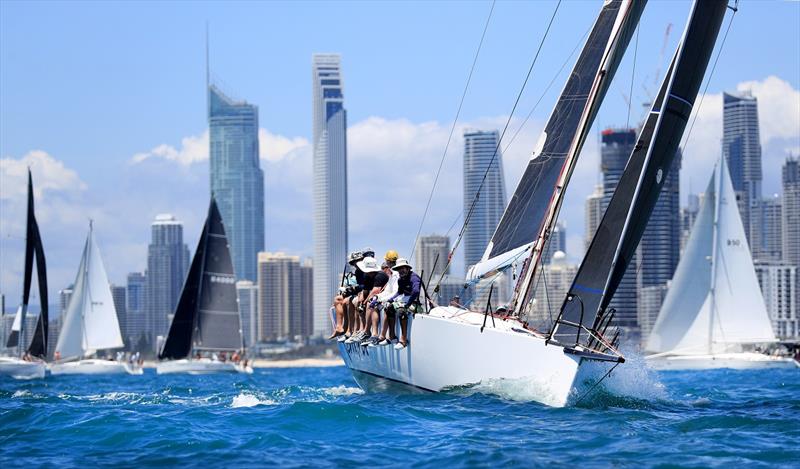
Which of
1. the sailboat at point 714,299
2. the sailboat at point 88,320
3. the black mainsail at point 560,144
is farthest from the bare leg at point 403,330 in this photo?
the sailboat at point 88,320

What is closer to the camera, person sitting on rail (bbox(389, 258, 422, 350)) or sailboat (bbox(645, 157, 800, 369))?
person sitting on rail (bbox(389, 258, 422, 350))

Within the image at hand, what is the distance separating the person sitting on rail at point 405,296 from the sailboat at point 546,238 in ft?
0.49

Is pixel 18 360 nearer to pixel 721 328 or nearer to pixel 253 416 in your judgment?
pixel 721 328

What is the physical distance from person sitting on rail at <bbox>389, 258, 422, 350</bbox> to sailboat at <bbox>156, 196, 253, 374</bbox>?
1995 inches

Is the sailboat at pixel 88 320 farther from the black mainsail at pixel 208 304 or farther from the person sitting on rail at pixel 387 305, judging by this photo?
the person sitting on rail at pixel 387 305

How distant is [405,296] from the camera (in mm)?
21141

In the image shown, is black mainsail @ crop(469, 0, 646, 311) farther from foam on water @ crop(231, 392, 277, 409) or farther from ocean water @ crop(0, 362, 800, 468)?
foam on water @ crop(231, 392, 277, 409)

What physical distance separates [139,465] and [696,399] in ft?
41.2

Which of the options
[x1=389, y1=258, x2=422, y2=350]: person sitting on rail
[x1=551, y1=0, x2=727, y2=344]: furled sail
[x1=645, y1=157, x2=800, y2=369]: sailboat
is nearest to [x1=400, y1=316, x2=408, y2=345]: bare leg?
[x1=389, y1=258, x2=422, y2=350]: person sitting on rail

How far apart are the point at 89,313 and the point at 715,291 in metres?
37.8

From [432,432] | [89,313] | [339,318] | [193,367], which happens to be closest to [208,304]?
[193,367]

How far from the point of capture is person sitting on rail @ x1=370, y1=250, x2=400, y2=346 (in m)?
21.4

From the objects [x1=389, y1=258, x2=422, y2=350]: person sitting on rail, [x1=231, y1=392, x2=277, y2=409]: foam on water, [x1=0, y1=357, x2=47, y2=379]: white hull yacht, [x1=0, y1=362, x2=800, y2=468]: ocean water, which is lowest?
[x1=0, y1=357, x2=47, y2=379]: white hull yacht

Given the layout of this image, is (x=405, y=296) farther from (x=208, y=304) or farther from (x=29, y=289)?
(x=208, y=304)
